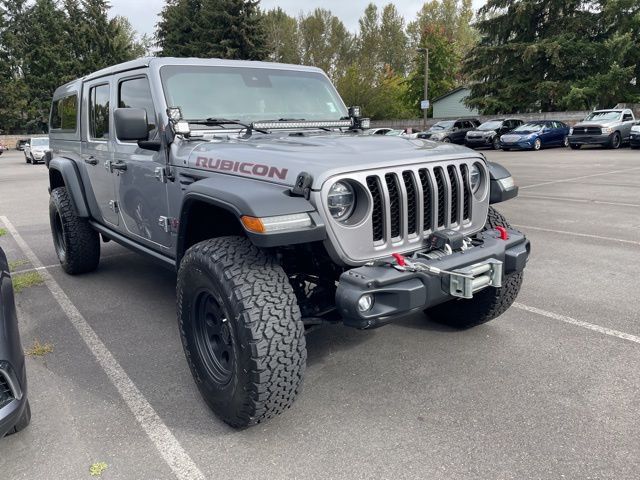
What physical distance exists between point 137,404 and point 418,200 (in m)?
2.01

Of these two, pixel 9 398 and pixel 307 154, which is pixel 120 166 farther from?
pixel 9 398

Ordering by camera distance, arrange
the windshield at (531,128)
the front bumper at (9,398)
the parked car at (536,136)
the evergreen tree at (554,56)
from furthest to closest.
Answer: the evergreen tree at (554,56) → the windshield at (531,128) → the parked car at (536,136) → the front bumper at (9,398)

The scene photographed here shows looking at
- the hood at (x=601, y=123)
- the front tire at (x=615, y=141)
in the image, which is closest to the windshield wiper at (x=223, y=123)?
the hood at (x=601, y=123)

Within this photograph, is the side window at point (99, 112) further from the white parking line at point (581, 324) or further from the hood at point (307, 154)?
the white parking line at point (581, 324)

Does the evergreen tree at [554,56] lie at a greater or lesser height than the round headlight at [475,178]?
greater

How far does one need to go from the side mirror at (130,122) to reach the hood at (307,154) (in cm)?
29

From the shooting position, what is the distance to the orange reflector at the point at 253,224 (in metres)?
2.44

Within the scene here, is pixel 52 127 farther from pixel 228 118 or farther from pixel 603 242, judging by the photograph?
pixel 603 242

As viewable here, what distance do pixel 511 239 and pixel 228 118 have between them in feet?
6.87

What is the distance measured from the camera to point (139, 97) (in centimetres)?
401

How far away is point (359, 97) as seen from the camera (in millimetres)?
43500

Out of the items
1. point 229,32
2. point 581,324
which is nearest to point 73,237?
point 581,324

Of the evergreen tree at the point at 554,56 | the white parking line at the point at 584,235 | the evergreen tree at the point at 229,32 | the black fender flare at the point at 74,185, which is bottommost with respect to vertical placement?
the white parking line at the point at 584,235

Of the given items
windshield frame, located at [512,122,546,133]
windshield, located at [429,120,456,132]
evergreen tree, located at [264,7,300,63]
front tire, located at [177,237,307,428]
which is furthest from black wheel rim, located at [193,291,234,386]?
evergreen tree, located at [264,7,300,63]
